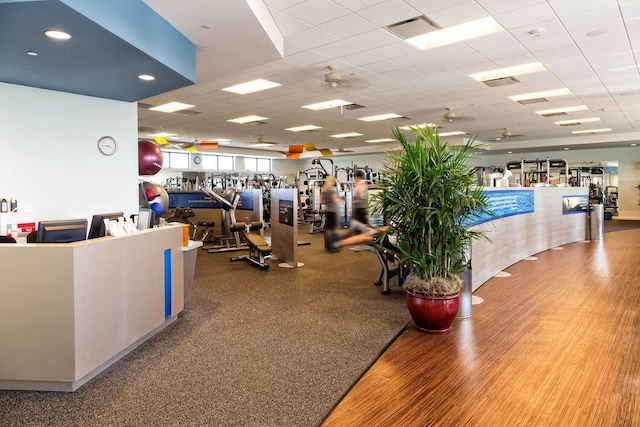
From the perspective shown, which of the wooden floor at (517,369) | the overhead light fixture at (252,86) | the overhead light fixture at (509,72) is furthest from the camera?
the overhead light fixture at (252,86)

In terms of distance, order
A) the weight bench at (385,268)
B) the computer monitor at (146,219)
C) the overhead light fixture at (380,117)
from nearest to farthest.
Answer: the computer monitor at (146,219) → the weight bench at (385,268) → the overhead light fixture at (380,117)

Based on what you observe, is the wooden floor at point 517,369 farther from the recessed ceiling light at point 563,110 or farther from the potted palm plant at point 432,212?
the recessed ceiling light at point 563,110

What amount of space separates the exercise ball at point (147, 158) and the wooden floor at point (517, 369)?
15.5 ft

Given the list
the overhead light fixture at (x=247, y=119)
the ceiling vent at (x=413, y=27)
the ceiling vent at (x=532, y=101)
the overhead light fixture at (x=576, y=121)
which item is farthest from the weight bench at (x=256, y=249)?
the overhead light fixture at (x=576, y=121)

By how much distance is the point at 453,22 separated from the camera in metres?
4.54

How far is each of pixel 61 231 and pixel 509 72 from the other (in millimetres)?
6662

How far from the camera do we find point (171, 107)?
362 inches

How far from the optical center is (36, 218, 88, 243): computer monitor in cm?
297

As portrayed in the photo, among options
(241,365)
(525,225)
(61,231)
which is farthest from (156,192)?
(525,225)

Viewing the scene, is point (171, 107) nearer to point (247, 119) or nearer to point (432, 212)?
point (247, 119)

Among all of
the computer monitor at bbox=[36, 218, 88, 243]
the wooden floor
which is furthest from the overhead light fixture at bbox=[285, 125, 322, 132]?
the computer monitor at bbox=[36, 218, 88, 243]

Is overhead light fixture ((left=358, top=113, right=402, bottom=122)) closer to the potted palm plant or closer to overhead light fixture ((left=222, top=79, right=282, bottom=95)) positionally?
overhead light fixture ((left=222, top=79, right=282, bottom=95))

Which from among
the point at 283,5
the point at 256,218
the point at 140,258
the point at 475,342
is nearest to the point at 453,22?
the point at 283,5

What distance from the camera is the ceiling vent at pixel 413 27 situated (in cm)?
452
